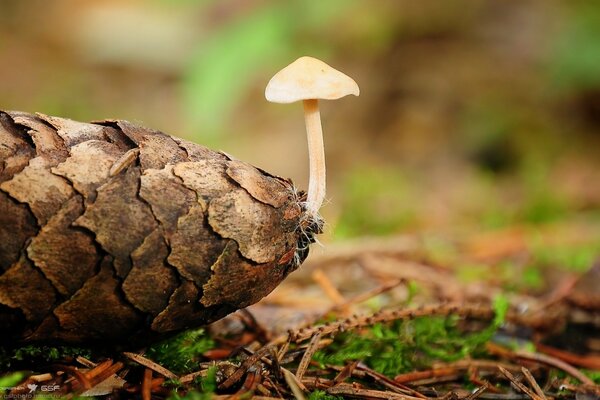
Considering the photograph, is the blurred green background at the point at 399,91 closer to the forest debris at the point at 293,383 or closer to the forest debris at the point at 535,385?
the forest debris at the point at 535,385

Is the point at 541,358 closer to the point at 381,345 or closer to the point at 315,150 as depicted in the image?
the point at 381,345

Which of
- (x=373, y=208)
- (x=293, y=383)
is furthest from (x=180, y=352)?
(x=373, y=208)

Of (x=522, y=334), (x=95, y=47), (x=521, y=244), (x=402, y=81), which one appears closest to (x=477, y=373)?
(x=522, y=334)

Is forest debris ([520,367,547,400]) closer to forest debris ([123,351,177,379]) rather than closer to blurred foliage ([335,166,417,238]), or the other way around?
forest debris ([123,351,177,379])

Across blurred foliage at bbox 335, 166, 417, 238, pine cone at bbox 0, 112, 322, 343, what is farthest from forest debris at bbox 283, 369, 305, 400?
blurred foliage at bbox 335, 166, 417, 238

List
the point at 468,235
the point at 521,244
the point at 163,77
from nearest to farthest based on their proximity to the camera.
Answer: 1. the point at 521,244
2. the point at 468,235
3. the point at 163,77

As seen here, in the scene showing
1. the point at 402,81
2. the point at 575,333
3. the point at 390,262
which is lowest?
the point at 575,333

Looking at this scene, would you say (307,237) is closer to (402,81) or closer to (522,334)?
(522,334)
